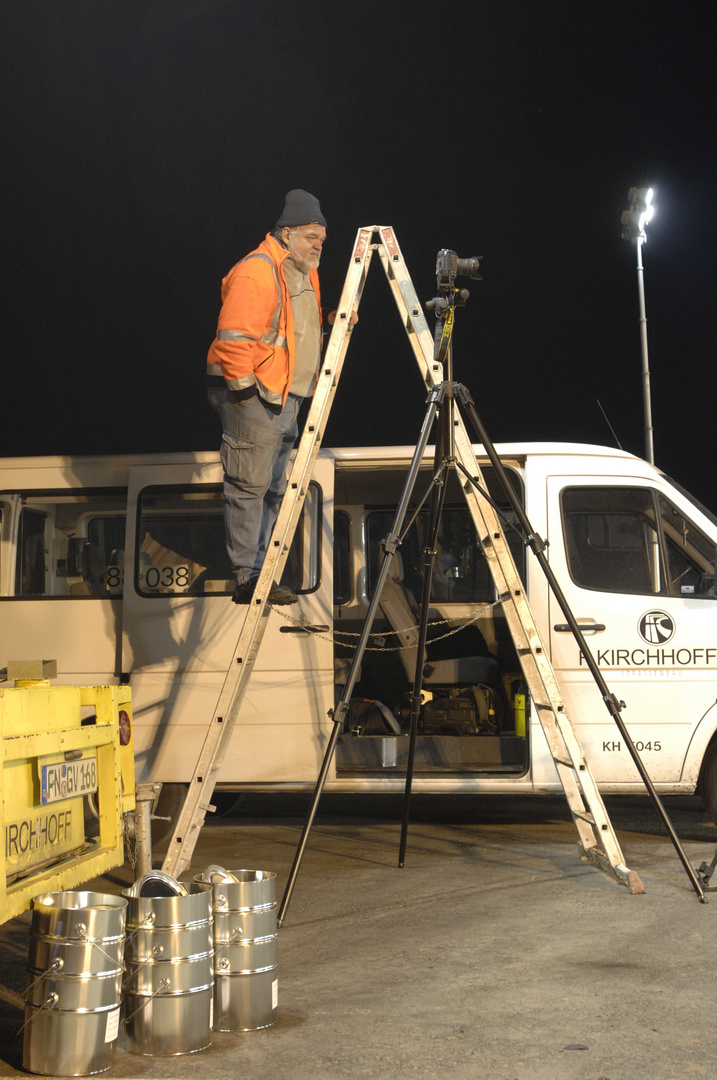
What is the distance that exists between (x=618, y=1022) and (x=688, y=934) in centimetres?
115

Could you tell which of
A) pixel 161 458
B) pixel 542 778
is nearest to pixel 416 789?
pixel 542 778

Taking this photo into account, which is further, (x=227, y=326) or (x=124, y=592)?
(x=124, y=592)

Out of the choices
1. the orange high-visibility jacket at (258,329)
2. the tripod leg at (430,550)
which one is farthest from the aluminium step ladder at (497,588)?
the orange high-visibility jacket at (258,329)

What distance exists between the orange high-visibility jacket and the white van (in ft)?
5.48

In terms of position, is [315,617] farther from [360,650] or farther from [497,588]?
[360,650]

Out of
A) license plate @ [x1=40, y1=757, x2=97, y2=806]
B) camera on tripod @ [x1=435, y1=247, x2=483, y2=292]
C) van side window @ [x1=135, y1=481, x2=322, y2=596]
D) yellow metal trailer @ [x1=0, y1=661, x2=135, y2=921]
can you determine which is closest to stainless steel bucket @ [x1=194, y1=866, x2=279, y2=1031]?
yellow metal trailer @ [x1=0, y1=661, x2=135, y2=921]

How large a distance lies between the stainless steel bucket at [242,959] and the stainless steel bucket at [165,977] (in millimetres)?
136

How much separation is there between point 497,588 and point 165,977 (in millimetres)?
2440

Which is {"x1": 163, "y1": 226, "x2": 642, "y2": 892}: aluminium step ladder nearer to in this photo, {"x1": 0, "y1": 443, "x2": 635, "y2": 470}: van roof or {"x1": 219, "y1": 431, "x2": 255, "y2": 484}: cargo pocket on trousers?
{"x1": 219, "y1": 431, "x2": 255, "y2": 484}: cargo pocket on trousers

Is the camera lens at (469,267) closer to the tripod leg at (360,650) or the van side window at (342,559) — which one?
the tripod leg at (360,650)

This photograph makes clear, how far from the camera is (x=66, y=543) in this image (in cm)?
673

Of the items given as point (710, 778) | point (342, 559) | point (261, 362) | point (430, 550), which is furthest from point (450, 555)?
point (261, 362)

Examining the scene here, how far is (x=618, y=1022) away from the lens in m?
3.26

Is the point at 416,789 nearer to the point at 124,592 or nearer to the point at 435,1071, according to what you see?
the point at 124,592
